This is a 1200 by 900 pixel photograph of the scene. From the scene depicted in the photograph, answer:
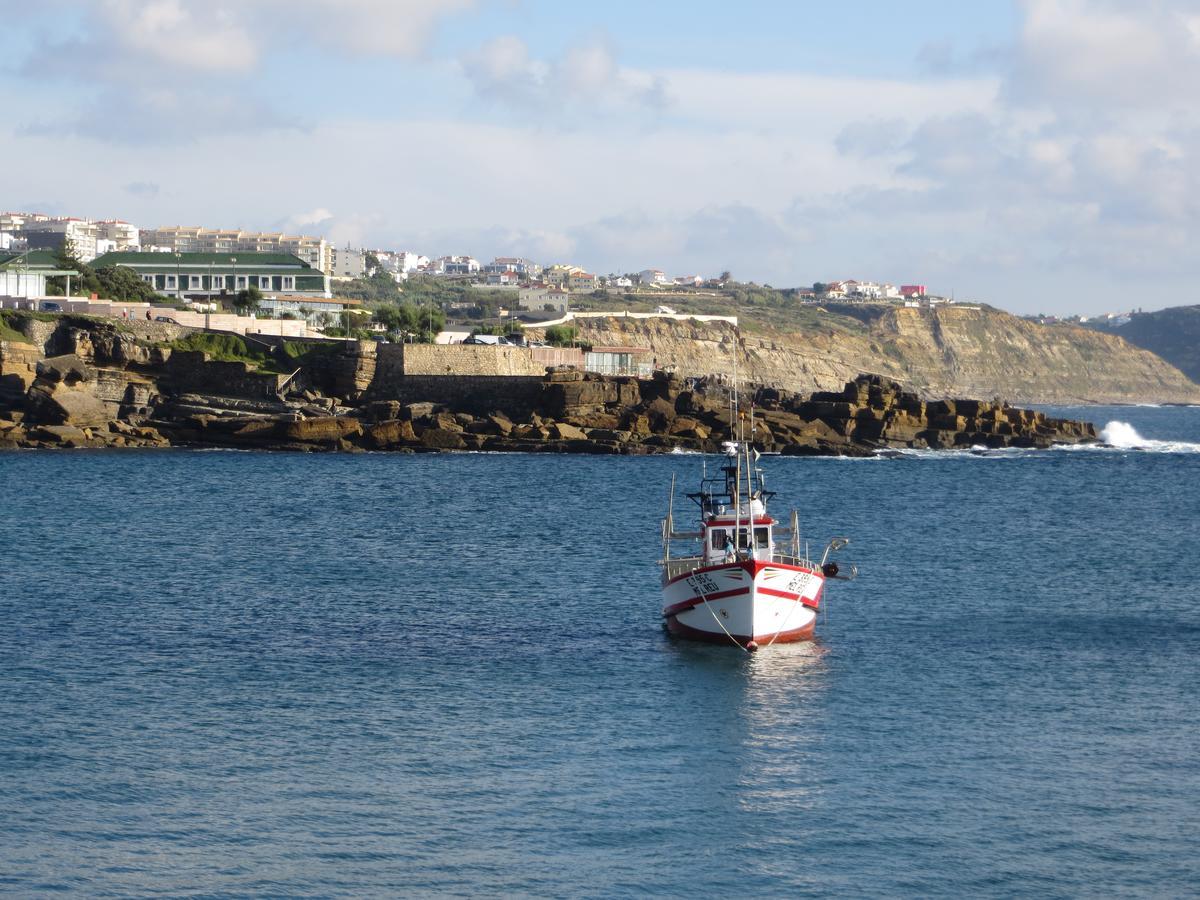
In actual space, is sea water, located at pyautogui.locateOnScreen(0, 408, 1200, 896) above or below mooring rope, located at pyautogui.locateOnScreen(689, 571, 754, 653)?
below

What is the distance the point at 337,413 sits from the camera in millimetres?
86375

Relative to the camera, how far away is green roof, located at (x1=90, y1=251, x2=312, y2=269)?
125875 mm

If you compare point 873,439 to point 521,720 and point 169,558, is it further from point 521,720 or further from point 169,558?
point 521,720

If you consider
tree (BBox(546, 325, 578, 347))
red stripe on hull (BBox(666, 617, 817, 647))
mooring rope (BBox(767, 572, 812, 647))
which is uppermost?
tree (BBox(546, 325, 578, 347))

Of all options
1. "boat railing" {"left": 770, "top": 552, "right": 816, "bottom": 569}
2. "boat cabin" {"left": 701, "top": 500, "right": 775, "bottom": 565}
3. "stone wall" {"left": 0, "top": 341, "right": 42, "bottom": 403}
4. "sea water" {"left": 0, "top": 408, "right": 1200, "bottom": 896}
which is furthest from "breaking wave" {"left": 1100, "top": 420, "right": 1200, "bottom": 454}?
"boat cabin" {"left": 701, "top": 500, "right": 775, "bottom": 565}

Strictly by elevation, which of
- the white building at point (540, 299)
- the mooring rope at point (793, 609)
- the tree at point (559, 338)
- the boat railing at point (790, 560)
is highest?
the white building at point (540, 299)

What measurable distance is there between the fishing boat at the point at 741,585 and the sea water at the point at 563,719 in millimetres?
625

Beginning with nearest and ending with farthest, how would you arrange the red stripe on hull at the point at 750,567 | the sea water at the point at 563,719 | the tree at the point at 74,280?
the sea water at the point at 563,719 < the red stripe on hull at the point at 750,567 < the tree at the point at 74,280

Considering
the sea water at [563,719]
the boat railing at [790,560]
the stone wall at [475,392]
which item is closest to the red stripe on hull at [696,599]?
the sea water at [563,719]

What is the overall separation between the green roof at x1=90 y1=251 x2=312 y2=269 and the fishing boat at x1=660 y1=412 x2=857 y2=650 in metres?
95.6

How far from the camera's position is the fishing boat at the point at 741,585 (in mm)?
33125

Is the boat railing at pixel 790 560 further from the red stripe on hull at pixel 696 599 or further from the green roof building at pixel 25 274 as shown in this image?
the green roof building at pixel 25 274

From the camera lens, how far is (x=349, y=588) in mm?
41656

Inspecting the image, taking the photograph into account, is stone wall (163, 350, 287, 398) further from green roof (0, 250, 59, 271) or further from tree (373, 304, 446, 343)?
green roof (0, 250, 59, 271)
